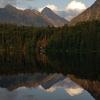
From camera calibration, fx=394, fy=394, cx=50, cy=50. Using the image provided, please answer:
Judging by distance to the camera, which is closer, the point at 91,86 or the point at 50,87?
the point at 91,86

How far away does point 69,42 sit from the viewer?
19562cm

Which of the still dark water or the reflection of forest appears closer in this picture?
the still dark water

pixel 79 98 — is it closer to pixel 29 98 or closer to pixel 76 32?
pixel 29 98

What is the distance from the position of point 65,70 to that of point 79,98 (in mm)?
42448

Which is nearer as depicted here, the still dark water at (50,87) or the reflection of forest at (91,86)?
the still dark water at (50,87)

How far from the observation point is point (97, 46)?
187750 millimetres

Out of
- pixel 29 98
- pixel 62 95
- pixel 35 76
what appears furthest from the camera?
pixel 35 76

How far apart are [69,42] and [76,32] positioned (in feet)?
22.1

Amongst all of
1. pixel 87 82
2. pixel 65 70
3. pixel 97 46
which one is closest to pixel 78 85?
pixel 87 82

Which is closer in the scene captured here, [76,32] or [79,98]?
[79,98]

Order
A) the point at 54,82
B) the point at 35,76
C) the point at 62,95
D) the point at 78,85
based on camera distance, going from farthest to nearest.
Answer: the point at 35,76, the point at 54,82, the point at 78,85, the point at 62,95

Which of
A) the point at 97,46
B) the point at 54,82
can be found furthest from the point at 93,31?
the point at 54,82

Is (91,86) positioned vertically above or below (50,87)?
above

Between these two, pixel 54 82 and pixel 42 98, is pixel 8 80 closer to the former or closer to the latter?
pixel 54 82
